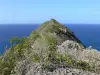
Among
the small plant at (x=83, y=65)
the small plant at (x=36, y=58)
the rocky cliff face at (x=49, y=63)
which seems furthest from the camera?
the small plant at (x=83, y=65)

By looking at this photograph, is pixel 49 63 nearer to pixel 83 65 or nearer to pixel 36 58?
pixel 36 58

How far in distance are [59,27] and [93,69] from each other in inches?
490

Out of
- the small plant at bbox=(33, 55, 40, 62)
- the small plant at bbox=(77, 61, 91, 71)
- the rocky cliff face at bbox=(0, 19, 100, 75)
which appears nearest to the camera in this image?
Answer: the rocky cliff face at bbox=(0, 19, 100, 75)

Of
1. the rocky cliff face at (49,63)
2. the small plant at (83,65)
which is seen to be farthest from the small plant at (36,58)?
the small plant at (83,65)

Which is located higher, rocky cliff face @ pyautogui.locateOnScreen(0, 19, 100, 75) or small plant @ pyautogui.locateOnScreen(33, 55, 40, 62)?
small plant @ pyautogui.locateOnScreen(33, 55, 40, 62)

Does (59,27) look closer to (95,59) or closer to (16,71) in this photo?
(95,59)

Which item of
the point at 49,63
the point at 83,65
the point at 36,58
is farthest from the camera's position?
the point at 83,65

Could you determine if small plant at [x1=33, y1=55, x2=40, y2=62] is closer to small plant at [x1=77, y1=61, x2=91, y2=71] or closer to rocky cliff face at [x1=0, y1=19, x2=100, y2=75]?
rocky cliff face at [x1=0, y1=19, x2=100, y2=75]

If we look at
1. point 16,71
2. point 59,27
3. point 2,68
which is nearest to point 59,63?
point 16,71

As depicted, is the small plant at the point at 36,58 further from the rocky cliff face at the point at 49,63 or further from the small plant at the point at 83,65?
the small plant at the point at 83,65

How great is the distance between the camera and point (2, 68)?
1330 cm

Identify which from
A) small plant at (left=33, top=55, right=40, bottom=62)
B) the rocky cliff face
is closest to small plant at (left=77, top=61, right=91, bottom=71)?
the rocky cliff face

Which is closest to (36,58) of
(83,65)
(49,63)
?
(49,63)

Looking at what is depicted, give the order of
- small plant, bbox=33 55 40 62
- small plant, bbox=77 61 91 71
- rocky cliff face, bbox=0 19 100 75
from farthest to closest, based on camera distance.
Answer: small plant, bbox=77 61 91 71
small plant, bbox=33 55 40 62
rocky cliff face, bbox=0 19 100 75
